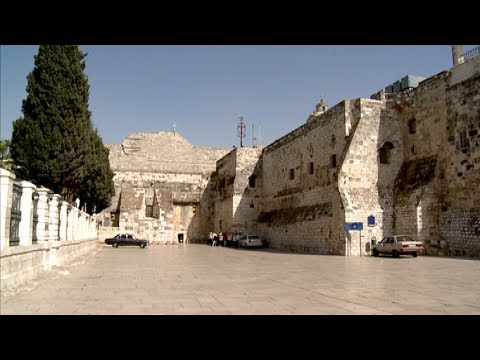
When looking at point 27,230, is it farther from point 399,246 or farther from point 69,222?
point 399,246

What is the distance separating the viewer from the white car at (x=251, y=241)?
28.8 meters

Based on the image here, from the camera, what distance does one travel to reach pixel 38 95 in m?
18.6

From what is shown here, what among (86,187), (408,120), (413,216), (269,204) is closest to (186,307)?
(413,216)

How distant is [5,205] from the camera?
6887mm

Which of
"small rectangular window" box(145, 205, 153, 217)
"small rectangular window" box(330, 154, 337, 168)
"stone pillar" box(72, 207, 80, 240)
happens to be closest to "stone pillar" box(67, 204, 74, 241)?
"stone pillar" box(72, 207, 80, 240)

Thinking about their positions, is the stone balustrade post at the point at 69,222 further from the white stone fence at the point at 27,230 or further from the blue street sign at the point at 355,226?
the blue street sign at the point at 355,226

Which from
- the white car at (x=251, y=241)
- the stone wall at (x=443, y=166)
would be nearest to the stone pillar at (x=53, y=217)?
the stone wall at (x=443, y=166)

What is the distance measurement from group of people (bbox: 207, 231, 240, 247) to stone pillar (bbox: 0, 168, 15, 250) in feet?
78.3

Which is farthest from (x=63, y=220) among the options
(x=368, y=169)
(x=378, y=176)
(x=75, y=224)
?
(x=378, y=176)

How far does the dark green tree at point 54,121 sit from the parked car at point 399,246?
14270mm

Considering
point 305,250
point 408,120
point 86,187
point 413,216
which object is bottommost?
point 305,250
